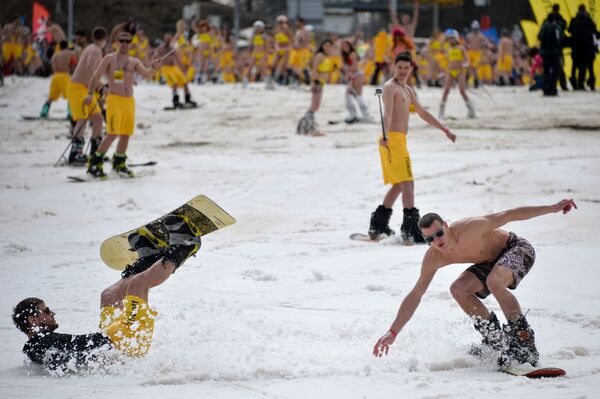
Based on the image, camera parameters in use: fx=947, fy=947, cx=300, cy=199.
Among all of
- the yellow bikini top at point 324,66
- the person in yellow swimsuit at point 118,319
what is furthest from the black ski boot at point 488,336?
the yellow bikini top at point 324,66

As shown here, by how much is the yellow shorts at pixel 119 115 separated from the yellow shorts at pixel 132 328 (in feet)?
20.4

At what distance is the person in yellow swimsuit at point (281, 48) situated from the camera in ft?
77.1

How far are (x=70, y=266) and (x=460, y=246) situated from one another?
144 inches

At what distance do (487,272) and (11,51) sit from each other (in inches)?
867

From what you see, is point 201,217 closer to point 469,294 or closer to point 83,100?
point 469,294

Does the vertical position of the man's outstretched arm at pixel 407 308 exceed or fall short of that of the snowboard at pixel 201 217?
it falls short

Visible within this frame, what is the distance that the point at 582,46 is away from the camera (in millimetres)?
18828

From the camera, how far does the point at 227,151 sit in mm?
14164

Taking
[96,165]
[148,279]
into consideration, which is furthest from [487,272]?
[96,165]

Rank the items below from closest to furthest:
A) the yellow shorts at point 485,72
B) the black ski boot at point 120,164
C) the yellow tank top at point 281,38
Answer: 1. the black ski boot at point 120,164
2. the yellow tank top at point 281,38
3. the yellow shorts at point 485,72

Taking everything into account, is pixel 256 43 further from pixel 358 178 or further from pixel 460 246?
pixel 460 246

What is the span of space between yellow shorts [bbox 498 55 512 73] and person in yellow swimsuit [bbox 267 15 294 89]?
21.2 ft

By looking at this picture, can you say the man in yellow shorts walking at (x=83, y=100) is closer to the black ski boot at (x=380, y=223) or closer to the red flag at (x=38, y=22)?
the black ski boot at (x=380, y=223)

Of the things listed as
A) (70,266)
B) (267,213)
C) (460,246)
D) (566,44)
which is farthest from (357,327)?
(566,44)
